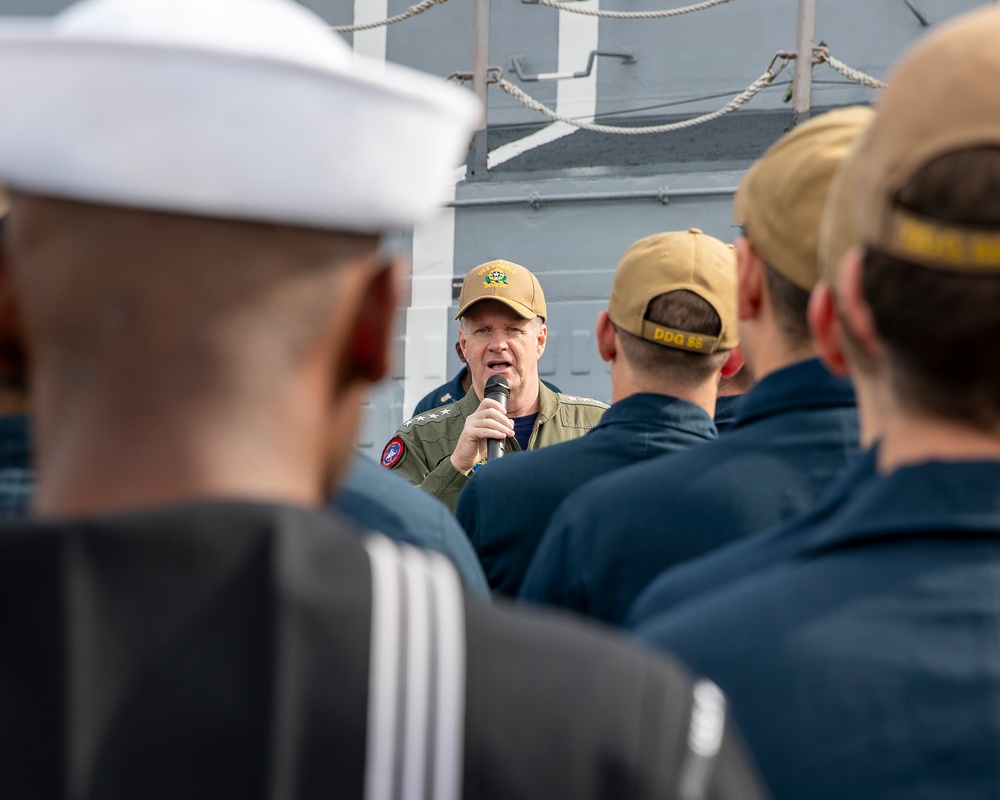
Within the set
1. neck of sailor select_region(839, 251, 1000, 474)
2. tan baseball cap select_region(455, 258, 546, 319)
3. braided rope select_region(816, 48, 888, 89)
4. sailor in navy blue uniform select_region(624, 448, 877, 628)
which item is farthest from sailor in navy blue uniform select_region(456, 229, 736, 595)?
braided rope select_region(816, 48, 888, 89)

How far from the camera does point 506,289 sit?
4.56 metres

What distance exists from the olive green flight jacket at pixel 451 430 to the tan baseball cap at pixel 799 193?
2.64 meters

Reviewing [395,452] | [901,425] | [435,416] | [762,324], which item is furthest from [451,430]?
[901,425]

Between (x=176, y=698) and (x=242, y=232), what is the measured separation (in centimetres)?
26

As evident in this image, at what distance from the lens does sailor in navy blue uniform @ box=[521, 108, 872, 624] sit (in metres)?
1.72

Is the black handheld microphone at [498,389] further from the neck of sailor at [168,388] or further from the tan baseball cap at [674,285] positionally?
the neck of sailor at [168,388]

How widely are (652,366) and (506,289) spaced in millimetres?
2249

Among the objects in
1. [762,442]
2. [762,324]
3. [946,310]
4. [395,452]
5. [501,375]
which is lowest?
[395,452]

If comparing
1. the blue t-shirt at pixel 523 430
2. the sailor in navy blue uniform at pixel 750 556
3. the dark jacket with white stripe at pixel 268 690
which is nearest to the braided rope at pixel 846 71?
the blue t-shirt at pixel 523 430

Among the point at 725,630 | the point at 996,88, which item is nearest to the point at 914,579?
the point at 725,630

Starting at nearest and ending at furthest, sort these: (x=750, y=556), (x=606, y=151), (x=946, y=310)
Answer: (x=946, y=310) → (x=750, y=556) → (x=606, y=151)

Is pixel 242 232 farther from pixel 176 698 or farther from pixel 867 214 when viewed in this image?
pixel 867 214

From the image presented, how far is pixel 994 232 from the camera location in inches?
40.7

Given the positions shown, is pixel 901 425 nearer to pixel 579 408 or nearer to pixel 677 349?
pixel 677 349
